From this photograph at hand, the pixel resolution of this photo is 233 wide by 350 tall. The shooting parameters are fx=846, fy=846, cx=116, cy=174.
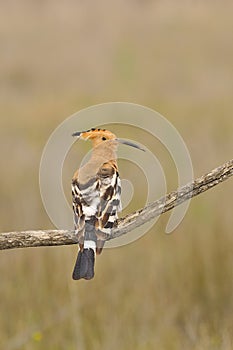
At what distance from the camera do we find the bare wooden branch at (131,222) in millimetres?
1657

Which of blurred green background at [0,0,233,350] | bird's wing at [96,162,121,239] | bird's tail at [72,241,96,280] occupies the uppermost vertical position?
blurred green background at [0,0,233,350]

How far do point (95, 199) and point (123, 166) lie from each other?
203 inches

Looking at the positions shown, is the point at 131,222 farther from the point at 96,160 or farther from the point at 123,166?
the point at 123,166

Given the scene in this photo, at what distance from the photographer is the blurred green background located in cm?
423

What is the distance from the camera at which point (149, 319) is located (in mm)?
4289

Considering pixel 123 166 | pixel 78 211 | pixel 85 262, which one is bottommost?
pixel 85 262

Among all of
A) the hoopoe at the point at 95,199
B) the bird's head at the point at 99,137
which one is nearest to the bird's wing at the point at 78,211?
the hoopoe at the point at 95,199

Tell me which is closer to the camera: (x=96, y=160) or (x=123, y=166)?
(x=96, y=160)

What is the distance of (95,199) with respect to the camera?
177 centimetres

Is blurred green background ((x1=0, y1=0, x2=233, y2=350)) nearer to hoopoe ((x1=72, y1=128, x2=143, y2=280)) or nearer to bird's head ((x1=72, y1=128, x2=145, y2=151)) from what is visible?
hoopoe ((x1=72, y1=128, x2=143, y2=280))

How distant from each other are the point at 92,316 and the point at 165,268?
0.64 m

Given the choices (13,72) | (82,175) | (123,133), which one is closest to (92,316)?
(82,175)

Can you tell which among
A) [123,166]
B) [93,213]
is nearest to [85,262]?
[93,213]

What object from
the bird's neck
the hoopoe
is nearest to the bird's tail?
the hoopoe
